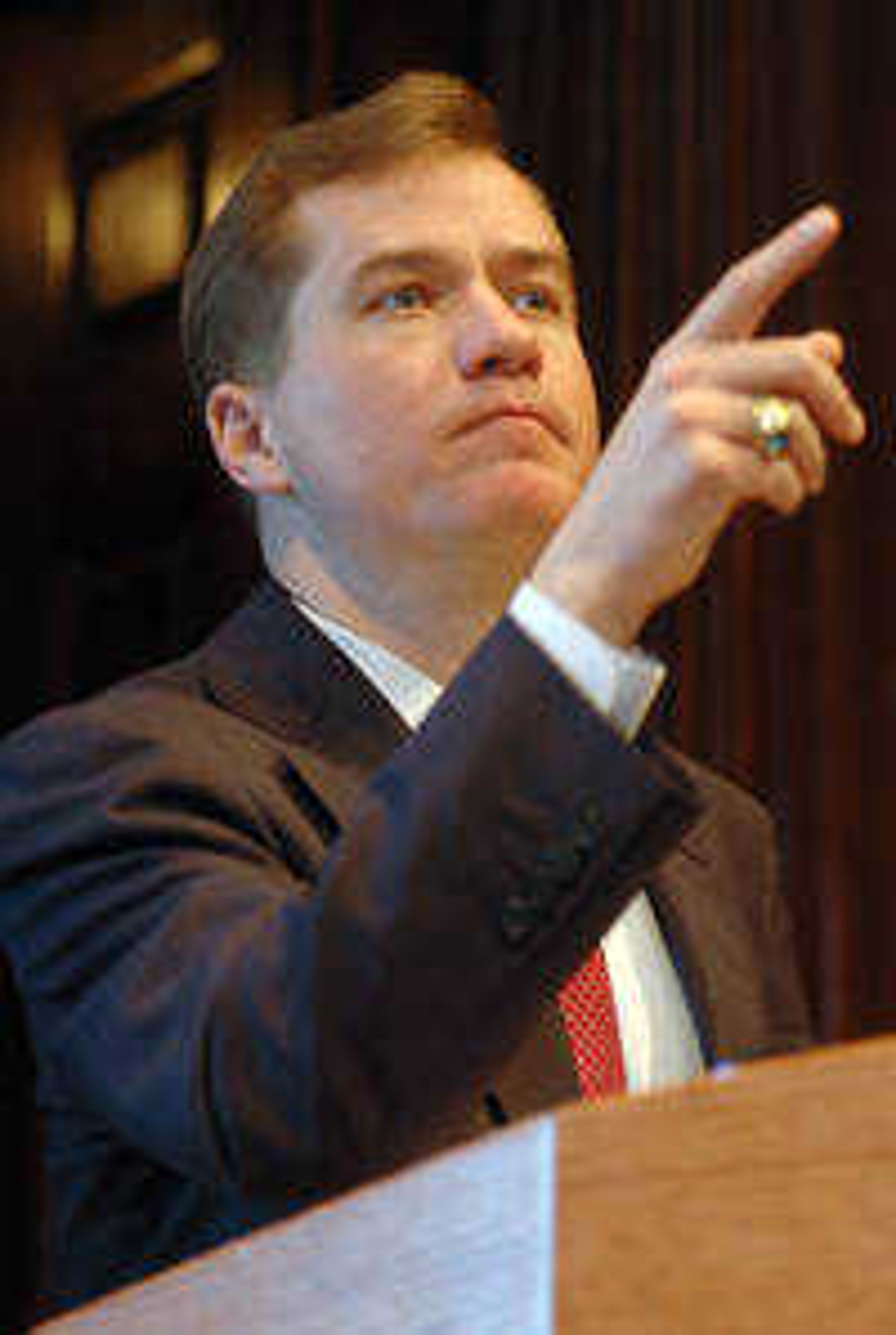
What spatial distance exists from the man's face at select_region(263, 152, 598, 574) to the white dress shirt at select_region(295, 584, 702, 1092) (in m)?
0.09

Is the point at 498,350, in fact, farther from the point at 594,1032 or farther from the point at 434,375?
the point at 594,1032

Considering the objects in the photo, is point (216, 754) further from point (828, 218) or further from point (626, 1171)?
point (626, 1171)

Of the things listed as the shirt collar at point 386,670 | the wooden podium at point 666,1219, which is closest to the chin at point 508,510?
the shirt collar at point 386,670

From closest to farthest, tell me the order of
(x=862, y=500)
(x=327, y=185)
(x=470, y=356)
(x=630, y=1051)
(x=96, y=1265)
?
(x=96, y=1265)
(x=630, y=1051)
(x=470, y=356)
(x=327, y=185)
(x=862, y=500)

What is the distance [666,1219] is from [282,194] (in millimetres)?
1268

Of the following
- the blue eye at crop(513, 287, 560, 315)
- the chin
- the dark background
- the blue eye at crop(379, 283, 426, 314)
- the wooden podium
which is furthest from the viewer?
the dark background

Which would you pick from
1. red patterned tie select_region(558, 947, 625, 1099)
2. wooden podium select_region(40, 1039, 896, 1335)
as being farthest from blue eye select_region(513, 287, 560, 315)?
wooden podium select_region(40, 1039, 896, 1335)

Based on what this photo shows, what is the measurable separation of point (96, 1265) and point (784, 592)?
1041 millimetres

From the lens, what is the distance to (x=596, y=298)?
2377 mm

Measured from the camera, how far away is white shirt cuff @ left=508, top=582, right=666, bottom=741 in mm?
1113

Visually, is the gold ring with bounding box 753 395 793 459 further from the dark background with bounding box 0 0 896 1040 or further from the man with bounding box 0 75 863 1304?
the dark background with bounding box 0 0 896 1040

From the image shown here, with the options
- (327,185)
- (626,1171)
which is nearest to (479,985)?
(626,1171)

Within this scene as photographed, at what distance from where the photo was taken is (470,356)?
1690mm

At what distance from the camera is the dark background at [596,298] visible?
2.17 meters
